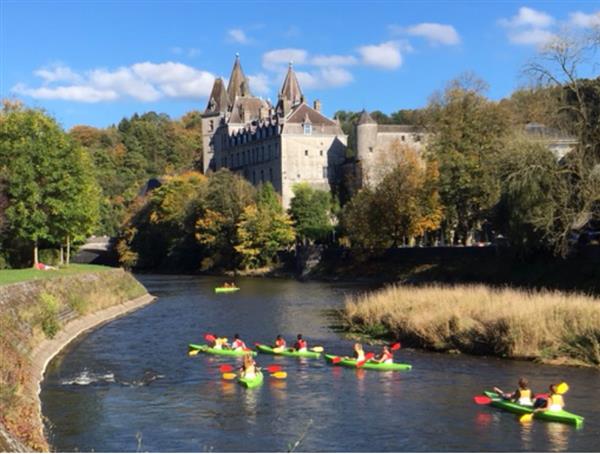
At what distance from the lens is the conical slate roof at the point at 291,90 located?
120750mm

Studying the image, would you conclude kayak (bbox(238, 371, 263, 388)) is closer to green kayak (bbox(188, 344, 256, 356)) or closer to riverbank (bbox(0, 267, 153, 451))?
green kayak (bbox(188, 344, 256, 356))

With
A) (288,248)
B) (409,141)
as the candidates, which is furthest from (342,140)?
(288,248)

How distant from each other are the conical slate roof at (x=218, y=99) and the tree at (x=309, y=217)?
49865 mm

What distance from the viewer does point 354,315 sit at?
36000 millimetres

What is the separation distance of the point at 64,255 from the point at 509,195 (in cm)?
3625

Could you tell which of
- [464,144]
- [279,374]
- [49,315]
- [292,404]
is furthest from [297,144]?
[292,404]

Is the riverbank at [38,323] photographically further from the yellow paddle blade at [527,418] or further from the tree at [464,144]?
the tree at [464,144]

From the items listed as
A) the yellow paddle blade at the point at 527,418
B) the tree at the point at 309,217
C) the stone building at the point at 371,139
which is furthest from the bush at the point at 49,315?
the stone building at the point at 371,139

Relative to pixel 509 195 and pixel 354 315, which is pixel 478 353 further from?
pixel 509 195

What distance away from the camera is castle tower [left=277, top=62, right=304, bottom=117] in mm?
118938

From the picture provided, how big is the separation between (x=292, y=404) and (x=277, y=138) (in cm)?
9458

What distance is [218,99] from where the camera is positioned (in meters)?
141

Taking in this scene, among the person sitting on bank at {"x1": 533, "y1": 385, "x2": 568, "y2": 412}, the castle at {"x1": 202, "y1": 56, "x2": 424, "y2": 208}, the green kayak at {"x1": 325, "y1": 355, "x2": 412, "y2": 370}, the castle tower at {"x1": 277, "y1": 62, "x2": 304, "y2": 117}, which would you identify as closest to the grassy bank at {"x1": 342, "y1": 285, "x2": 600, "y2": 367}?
the green kayak at {"x1": 325, "y1": 355, "x2": 412, "y2": 370}

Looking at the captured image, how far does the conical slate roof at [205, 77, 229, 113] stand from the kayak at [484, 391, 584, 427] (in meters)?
123
